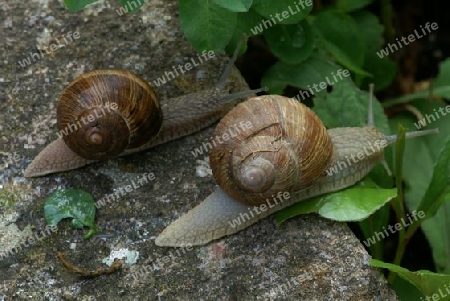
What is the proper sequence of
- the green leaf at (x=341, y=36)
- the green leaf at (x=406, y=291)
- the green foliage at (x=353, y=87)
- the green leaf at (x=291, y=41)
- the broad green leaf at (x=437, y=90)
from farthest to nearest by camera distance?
the broad green leaf at (x=437, y=90)
the green leaf at (x=341, y=36)
the green leaf at (x=291, y=41)
the green leaf at (x=406, y=291)
the green foliage at (x=353, y=87)

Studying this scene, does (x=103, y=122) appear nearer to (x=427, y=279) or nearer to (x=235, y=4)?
(x=235, y=4)

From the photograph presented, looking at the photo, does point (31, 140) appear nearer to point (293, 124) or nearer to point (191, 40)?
point (191, 40)

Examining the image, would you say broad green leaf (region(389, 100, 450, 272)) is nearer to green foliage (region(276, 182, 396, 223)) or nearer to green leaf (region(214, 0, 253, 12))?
green foliage (region(276, 182, 396, 223))

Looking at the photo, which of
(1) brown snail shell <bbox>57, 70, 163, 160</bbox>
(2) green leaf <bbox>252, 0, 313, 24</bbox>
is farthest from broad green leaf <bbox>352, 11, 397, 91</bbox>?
(1) brown snail shell <bbox>57, 70, 163, 160</bbox>

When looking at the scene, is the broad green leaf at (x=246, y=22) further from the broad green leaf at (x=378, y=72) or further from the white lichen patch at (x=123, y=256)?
the white lichen patch at (x=123, y=256)

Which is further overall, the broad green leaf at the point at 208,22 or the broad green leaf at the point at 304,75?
the broad green leaf at the point at 304,75

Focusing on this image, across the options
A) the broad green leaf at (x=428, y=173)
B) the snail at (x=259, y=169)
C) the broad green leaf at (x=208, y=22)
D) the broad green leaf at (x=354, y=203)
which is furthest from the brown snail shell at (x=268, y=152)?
the broad green leaf at (x=428, y=173)
